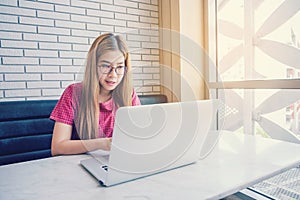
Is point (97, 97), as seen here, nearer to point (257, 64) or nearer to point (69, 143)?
point (69, 143)

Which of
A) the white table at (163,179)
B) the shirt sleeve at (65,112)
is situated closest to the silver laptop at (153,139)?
the white table at (163,179)

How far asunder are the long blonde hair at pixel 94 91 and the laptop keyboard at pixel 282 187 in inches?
35.7

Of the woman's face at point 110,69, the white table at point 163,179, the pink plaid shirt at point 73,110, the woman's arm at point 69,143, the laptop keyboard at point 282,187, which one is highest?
the woman's face at point 110,69

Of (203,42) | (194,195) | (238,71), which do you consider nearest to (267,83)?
(238,71)

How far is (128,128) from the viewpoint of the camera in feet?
2.19

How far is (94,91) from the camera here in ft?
4.62

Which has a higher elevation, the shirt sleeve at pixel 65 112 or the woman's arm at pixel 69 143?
the shirt sleeve at pixel 65 112

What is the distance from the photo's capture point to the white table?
66cm

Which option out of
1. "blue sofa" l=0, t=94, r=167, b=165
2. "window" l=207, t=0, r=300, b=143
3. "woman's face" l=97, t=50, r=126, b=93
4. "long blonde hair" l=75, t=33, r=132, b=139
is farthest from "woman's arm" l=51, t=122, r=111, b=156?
"window" l=207, t=0, r=300, b=143

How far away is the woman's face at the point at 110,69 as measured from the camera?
1.43 meters

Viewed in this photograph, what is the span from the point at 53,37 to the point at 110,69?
2.54 ft

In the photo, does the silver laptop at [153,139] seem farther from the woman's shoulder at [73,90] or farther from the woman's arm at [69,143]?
the woman's shoulder at [73,90]

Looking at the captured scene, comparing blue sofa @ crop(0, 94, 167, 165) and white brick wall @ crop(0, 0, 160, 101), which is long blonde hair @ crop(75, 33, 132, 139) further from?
white brick wall @ crop(0, 0, 160, 101)

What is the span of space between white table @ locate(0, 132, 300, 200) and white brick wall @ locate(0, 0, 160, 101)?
1.06m
